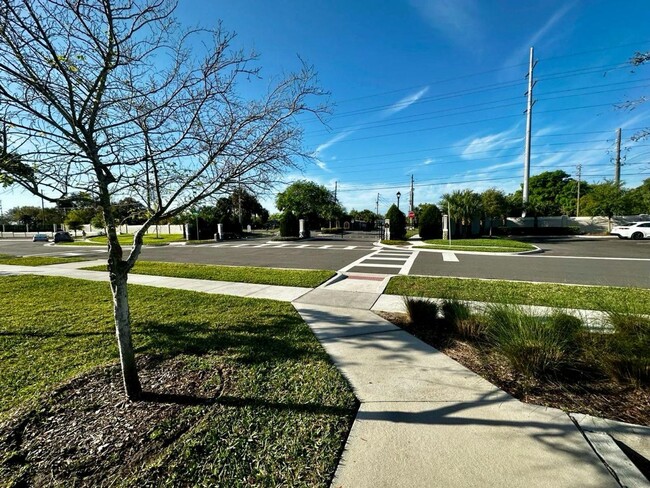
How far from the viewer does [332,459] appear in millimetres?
2086

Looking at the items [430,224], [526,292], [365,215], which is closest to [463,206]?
[430,224]

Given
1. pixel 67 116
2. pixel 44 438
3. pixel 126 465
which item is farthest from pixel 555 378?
pixel 67 116

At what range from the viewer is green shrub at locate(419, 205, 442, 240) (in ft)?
84.4

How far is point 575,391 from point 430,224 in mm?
23907

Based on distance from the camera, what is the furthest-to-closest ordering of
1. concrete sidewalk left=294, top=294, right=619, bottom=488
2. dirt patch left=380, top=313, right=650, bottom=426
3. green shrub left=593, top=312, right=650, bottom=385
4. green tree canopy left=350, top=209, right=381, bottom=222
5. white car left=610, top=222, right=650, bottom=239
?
green tree canopy left=350, top=209, right=381, bottom=222 → white car left=610, top=222, right=650, bottom=239 → green shrub left=593, top=312, right=650, bottom=385 → dirt patch left=380, top=313, right=650, bottom=426 → concrete sidewalk left=294, top=294, right=619, bottom=488

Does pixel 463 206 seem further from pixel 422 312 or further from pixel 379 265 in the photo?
pixel 422 312

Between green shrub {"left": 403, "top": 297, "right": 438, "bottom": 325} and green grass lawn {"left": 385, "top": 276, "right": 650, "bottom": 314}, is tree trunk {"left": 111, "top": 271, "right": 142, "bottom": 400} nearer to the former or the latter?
green shrub {"left": 403, "top": 297, "right": 438, "bottom": 325}

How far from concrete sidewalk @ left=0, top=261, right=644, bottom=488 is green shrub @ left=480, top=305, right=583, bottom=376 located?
51cm

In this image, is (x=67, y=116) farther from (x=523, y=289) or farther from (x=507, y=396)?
(x=523, y=289)

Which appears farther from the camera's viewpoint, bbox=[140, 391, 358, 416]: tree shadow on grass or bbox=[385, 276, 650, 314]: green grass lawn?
bbox=[385, 276, 650, 314]: green grass lawn

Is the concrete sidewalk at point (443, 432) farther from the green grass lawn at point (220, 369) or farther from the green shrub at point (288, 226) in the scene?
the green shrub at point (288, 226)

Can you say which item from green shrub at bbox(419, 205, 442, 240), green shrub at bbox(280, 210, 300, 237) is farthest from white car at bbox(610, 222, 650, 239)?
green shrub at bbox(280, 210, 300, 237)

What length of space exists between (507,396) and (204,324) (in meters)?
4.21

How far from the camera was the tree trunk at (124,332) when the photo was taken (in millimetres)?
2703
